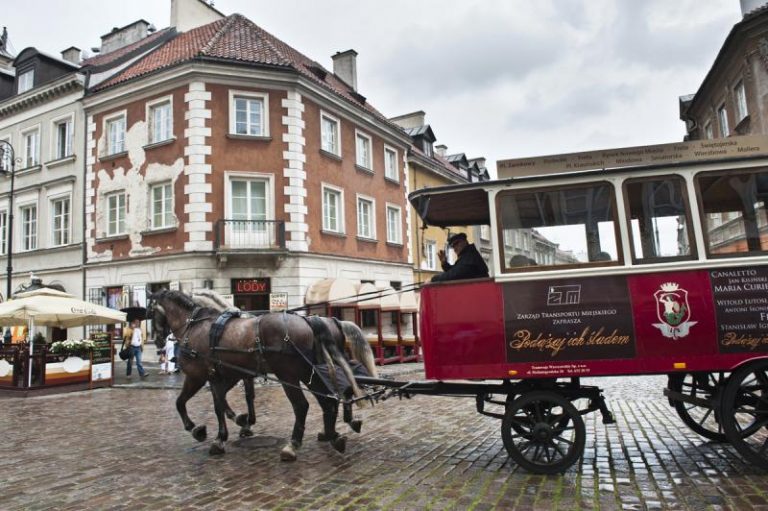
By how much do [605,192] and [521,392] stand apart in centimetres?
211

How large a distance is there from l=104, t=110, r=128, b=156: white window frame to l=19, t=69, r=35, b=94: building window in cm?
559

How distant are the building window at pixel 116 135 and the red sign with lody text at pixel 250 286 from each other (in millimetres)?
7044

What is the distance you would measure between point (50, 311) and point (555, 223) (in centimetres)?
1221

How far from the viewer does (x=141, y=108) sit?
20.2m

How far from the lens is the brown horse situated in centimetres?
637

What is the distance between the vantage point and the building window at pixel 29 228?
23.4 meters

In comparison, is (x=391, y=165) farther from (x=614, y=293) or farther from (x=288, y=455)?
(x=614, y=293)

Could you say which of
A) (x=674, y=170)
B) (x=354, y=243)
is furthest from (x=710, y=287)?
(x=354, y=243)

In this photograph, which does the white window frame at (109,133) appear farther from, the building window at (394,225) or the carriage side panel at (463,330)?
the carriage side panel at (463,330)

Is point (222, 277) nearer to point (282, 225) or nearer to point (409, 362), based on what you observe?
point (282, 225)

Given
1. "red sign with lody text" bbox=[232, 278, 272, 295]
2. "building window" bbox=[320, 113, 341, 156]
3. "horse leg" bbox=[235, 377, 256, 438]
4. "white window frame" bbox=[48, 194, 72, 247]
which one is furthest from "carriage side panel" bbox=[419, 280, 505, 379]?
"white window frame" bbox=[48, 194, 72, 247]

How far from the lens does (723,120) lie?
24.1 m

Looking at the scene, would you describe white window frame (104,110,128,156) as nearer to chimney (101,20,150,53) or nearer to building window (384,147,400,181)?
chimney (101,20,150,53)

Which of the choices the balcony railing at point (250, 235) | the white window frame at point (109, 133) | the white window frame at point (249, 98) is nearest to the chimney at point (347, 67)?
the white window frame at point (249, 98)
